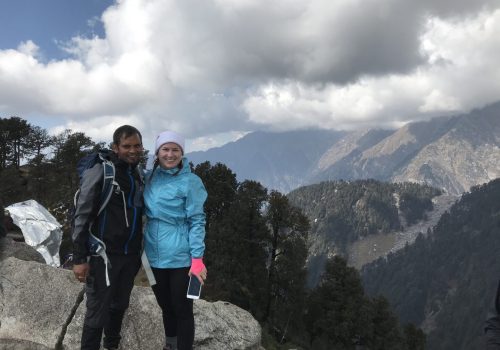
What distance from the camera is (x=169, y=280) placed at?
5602mm

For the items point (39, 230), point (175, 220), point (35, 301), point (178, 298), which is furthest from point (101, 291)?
point (39, 230)

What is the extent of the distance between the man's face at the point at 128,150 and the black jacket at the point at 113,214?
0.09 m

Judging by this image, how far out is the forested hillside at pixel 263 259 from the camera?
32781mm

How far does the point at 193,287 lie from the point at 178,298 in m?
0.35

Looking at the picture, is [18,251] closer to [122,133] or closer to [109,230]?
[109,230]

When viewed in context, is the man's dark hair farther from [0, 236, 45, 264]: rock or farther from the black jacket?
[0, 236, 45, 264]: rock

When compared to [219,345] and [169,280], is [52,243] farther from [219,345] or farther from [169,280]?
[169,280]

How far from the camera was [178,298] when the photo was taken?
541 centimetres

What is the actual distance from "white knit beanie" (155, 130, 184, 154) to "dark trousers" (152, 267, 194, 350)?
70.7 inches

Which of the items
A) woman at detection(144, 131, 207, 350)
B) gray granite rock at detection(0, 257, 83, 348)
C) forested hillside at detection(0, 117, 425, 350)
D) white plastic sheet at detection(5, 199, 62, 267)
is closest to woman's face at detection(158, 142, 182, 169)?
woman at detection(144, 131, 207, 350)

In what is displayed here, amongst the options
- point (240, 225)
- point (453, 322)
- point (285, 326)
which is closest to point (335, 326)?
point (285, 326)

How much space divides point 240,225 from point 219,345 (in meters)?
25.9

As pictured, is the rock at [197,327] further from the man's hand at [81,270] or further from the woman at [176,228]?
the man's hand at [81,270]

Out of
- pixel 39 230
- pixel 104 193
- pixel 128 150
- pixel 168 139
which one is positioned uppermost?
pixel 168 139
